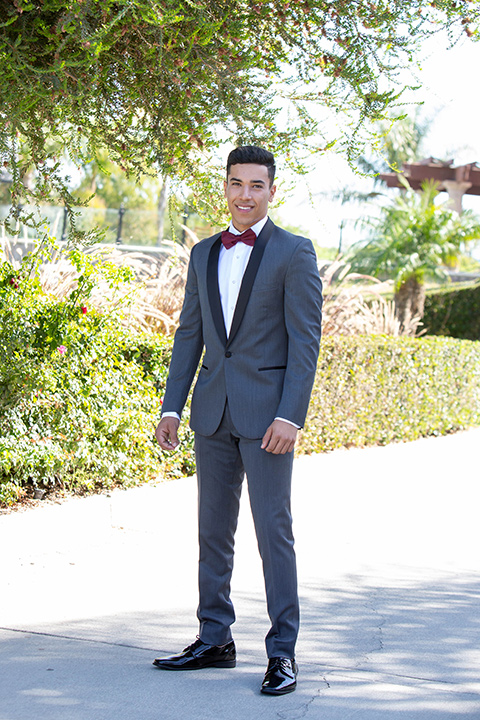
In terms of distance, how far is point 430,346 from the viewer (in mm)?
12023

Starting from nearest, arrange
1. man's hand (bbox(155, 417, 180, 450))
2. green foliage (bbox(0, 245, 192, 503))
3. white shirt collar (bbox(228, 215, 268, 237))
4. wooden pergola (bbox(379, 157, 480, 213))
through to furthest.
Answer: white shirt collar (bbox(228, 215, 268, 237))
man's hand (bbox(155, 417, 180, 450))
green foliage (bbox(0, 245, 192, 503))
wooden pergola (bbox(379, 157, 480, 213))

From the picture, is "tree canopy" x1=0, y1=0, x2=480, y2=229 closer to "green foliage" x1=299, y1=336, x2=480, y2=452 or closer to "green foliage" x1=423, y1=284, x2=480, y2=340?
"green foliage" x1=299, y1=336, x2=480, y2=452

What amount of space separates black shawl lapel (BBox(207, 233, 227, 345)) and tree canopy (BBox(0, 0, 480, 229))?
3.65 ft

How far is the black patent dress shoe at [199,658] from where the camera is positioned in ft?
12.0

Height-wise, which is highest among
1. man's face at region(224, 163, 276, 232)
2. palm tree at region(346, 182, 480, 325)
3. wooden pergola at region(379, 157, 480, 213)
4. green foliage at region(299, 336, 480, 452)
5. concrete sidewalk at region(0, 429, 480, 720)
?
wooden pergola at region(379, 157, 480, 213)

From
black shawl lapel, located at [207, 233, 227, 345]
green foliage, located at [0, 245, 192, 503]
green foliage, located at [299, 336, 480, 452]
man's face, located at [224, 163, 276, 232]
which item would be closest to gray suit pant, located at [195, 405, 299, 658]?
black shawl lapel, located at [207, 233, 227, 345]

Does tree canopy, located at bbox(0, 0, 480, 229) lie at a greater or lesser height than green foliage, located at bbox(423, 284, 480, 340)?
greater

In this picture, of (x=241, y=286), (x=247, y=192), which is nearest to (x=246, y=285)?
(x=241, y=286)

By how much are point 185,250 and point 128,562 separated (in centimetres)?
548

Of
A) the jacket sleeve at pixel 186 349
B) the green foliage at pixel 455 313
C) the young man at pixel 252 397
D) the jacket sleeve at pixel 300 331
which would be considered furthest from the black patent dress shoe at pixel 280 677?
the green foliage at pixel 455 313

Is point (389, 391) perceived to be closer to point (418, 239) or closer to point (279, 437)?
point (279, 437)

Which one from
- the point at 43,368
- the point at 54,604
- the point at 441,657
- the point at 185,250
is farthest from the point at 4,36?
the point at 185,250

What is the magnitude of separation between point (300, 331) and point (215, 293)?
0.43 metres

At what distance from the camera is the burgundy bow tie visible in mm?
3680
